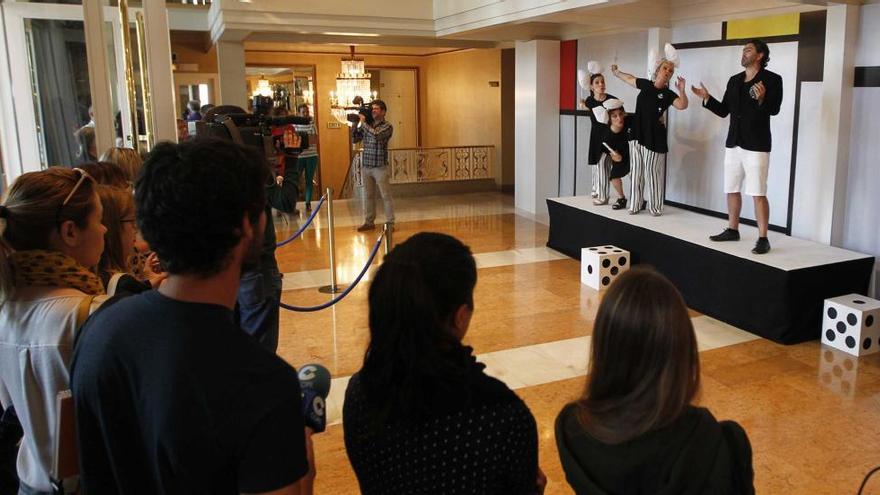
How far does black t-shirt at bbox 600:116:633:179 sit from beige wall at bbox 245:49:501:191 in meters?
5.80

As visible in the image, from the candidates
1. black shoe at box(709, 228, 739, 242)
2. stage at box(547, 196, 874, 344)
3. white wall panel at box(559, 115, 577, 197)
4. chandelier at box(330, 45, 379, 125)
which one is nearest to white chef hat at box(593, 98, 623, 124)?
stage at box(547, 196, 874, 344)

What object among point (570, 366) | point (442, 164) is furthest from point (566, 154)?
point (570, 366)

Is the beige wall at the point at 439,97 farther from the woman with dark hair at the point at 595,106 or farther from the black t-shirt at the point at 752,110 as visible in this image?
the black t-shirt at the point at 752,110

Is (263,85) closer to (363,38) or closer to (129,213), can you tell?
(363,38)

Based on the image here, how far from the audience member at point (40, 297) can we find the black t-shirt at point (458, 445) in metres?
0.83

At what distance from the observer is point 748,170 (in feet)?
17.4

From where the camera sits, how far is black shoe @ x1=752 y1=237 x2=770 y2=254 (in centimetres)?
516

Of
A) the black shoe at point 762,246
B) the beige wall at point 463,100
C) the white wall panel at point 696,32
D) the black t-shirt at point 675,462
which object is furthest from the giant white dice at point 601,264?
the beige wall at point 463,100

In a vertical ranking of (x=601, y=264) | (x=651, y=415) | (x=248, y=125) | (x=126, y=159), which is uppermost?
(x=248, y=125)

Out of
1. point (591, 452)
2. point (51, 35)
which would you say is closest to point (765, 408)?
point (591, 452)

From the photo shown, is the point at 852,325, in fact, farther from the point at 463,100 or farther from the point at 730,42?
the point at 463,100

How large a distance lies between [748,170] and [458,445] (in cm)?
474

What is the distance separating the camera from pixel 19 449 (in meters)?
1.76

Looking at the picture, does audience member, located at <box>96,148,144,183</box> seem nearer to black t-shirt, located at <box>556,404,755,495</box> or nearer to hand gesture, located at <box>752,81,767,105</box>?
black t-shirt, located at <box>556,404,755,495</box>
